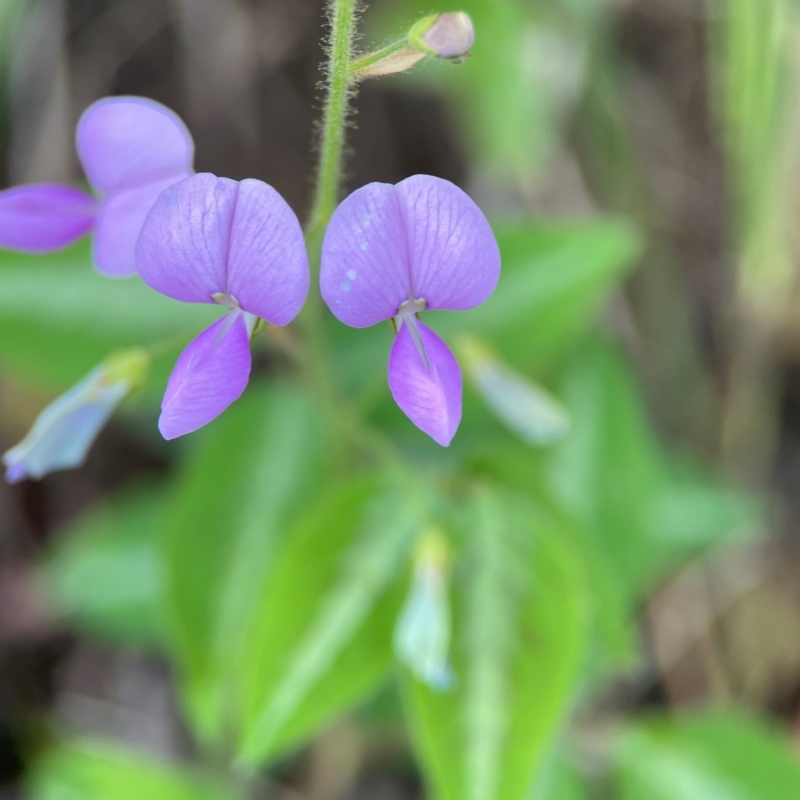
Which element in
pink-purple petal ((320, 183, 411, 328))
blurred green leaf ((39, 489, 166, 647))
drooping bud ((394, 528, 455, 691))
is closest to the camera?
pink-purple petal ((320, 183, 411, 328))

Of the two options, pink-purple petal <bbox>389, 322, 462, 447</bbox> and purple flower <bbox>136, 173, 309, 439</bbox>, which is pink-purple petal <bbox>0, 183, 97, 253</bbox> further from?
pink-purple petal <bbox>389, 322, 462, 447</bbox>

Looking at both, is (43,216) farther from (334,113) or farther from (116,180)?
(334,113)

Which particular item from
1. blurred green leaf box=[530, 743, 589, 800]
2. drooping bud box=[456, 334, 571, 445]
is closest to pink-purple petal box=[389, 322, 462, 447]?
drooping bud box=[456, 334, 571, 445]

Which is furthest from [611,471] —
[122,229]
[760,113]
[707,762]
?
[122,229]

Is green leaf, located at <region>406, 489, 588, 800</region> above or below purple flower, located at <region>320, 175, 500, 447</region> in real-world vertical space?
below

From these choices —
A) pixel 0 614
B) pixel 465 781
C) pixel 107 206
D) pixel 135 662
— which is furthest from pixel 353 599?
pixel 0 614

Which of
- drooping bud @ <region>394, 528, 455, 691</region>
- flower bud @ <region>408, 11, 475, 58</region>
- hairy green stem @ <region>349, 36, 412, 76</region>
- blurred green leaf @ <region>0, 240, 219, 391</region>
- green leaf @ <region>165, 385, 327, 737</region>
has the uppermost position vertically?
flower bud @ <region>408, 11, 475, 58</region>

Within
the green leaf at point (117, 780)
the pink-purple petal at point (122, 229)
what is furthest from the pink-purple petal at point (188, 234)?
the green leaf at point (117, 780)
